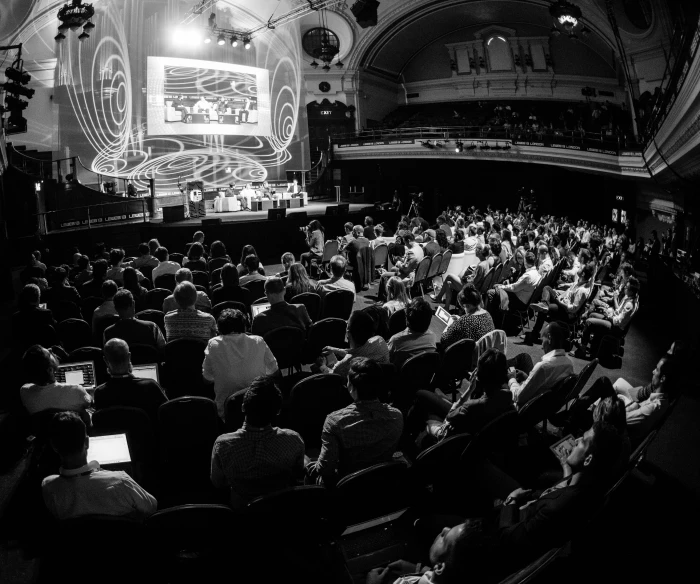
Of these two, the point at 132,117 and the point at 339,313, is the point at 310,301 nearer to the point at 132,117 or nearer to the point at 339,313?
the point at 339,313

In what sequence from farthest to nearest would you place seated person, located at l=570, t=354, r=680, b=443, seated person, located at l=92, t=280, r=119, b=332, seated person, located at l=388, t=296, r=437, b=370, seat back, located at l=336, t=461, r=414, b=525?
seated person, located at l=92, t=280, r=119, b=332 < seated person, located at l=388, t=296, r=437, b=370 < seated person, located at l=570, t=354, r=680, b=443 < seat back, located at l=336, t=461, r=414, b=525

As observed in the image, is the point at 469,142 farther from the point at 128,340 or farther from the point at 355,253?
the point at 128,340

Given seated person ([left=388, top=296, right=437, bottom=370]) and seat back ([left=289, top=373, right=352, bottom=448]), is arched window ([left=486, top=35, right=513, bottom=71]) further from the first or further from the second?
seat back ([left=289, top=373, right=352, bottom=448])

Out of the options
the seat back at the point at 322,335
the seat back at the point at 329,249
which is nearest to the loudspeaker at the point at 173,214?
the seat back at the point at 329,249

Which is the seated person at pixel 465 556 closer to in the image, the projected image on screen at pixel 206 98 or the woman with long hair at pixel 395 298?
the woman with long hair at pixel 395 298

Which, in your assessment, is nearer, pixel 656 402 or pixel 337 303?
pixel 656 402

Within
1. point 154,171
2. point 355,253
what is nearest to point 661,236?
point 355,253

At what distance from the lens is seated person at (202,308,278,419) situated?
3742mm

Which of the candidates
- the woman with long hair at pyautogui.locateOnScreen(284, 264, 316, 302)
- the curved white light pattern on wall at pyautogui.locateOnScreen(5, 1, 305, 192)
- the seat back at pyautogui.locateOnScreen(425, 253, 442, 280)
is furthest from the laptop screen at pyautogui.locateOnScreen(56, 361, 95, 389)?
the curved white light pattern on wall at pyautogui.locateOnScreen(5, 1, 305, 192)

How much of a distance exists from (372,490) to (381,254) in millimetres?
7816

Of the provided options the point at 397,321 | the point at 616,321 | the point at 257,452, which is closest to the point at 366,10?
the point at 616,321

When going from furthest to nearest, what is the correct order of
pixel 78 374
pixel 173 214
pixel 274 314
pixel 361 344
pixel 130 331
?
pixel 173 214
pixel 274 314
pixel 130 331
pixel 361 344
pixel 78 374

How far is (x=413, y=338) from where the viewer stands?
13.8 ft

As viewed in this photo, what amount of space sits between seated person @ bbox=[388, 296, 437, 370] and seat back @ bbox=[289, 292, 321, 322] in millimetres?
1784
